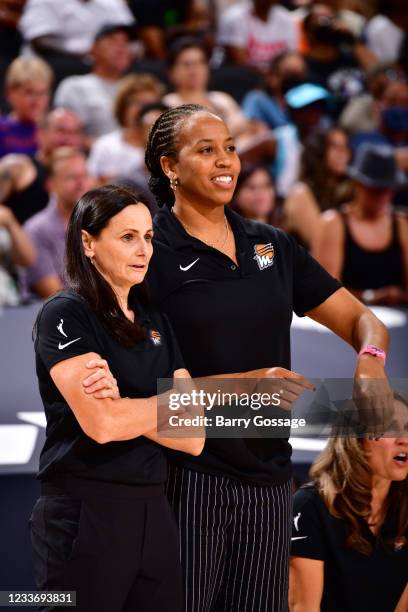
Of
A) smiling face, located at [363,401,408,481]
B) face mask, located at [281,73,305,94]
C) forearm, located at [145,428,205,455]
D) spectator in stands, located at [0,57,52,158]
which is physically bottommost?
smiling face, located at [363,401,408,481]

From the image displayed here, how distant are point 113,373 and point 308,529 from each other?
768 mm

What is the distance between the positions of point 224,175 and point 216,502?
2.18ft

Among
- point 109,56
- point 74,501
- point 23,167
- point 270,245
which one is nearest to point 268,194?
point 23,167

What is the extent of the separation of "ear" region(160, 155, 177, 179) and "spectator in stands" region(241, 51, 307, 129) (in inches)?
184

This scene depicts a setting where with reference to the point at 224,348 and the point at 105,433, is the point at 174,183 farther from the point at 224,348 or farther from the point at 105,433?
the point at 105,433

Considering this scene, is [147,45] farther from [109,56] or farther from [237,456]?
[237,456]

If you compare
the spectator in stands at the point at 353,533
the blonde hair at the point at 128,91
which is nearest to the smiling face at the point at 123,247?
the spectator in stands at the point at 353,533

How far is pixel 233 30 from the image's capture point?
773cm

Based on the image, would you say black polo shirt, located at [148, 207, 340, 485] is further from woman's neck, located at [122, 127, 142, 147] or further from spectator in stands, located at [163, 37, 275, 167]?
spectator in stands, located at [163, 37, 275, 167]

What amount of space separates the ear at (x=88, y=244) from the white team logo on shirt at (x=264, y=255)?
372 mm

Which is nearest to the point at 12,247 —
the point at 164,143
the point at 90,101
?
the point at 90,101

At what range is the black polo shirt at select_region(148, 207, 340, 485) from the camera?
2.15 meters

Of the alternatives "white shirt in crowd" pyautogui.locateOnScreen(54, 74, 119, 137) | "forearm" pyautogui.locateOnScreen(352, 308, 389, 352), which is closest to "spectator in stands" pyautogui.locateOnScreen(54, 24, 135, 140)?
"white shirt in crowd" pyautogui.locateOnScreen(54, 74, 119, 137)

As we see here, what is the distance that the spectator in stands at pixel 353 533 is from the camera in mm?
2514
